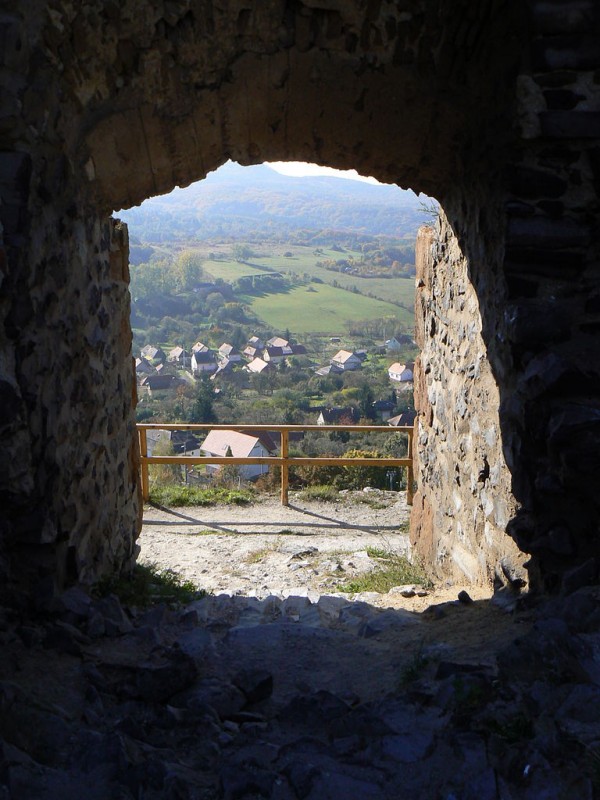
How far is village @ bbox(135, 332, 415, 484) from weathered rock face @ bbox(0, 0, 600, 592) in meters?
5.44

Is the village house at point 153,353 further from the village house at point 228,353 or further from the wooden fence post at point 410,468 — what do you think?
the wooden fence post at point 410,468

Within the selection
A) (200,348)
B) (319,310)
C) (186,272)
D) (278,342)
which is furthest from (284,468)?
(186,272)

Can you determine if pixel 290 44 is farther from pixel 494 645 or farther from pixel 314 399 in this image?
pixel 314 399

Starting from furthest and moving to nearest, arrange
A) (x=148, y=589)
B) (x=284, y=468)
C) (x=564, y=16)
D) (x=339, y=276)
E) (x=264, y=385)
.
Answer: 1. (x=339, y=276)
2. (x=264, y=385)
3. (x=284, y=468)
4. (x=148, y=589)
5. (x=564, y=16)

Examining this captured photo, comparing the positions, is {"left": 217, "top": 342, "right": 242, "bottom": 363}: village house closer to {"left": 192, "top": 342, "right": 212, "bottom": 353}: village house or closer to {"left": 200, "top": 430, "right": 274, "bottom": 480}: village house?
{"left": 192, "top": 342, "right": 212, "bottom": 353}: village house

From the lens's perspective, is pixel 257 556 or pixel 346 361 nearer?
pixel 257 556

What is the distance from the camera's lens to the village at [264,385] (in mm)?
10547

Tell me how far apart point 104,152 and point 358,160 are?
1294mm

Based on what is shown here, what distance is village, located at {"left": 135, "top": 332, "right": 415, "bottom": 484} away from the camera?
34.6 feet

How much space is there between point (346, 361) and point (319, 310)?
8147 mm

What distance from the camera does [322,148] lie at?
4.08 m

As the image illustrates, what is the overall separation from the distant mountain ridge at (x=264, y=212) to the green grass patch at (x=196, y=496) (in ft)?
113

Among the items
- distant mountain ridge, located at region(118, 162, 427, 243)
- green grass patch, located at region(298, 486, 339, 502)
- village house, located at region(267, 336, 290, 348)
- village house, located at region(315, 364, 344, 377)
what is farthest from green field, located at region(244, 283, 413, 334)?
green grass patch, located at region(298, 486, 339, 502)

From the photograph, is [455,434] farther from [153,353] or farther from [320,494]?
[153,353]
